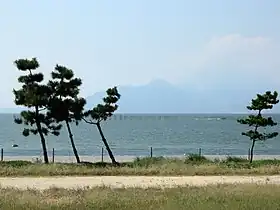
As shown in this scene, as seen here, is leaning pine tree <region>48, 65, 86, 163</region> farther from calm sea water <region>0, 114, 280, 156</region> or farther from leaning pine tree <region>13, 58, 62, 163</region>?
calm sea water <region>0, 114, 280, 156</region>

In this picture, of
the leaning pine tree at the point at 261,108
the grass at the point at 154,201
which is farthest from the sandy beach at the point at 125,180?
the leaning pine tree at the point at 261,108

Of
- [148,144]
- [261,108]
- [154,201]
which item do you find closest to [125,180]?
[154,201]

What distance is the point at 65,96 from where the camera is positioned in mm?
33125

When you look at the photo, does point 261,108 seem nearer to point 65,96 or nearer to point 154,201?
point 65,96

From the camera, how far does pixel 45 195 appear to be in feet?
52.3

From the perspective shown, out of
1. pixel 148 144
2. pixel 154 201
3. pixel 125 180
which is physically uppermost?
pixel 154 201

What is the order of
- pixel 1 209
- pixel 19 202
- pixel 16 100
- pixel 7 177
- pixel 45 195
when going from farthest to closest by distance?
1. pixel 16 100
2. pixel 7 177
3. pixel 45 195
4. pixel 19 202
5. pixel 1 209

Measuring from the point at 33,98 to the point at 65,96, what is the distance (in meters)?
1.90

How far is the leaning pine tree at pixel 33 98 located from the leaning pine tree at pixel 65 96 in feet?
1.21

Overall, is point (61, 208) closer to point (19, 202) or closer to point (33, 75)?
point (19, 202)

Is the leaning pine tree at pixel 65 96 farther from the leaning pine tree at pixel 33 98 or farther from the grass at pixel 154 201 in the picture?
the grass at pixel 154 201

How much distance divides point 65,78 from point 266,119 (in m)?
11.5

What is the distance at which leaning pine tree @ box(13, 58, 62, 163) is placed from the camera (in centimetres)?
3212

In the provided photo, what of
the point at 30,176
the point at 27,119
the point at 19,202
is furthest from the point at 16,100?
the point at 19,202
